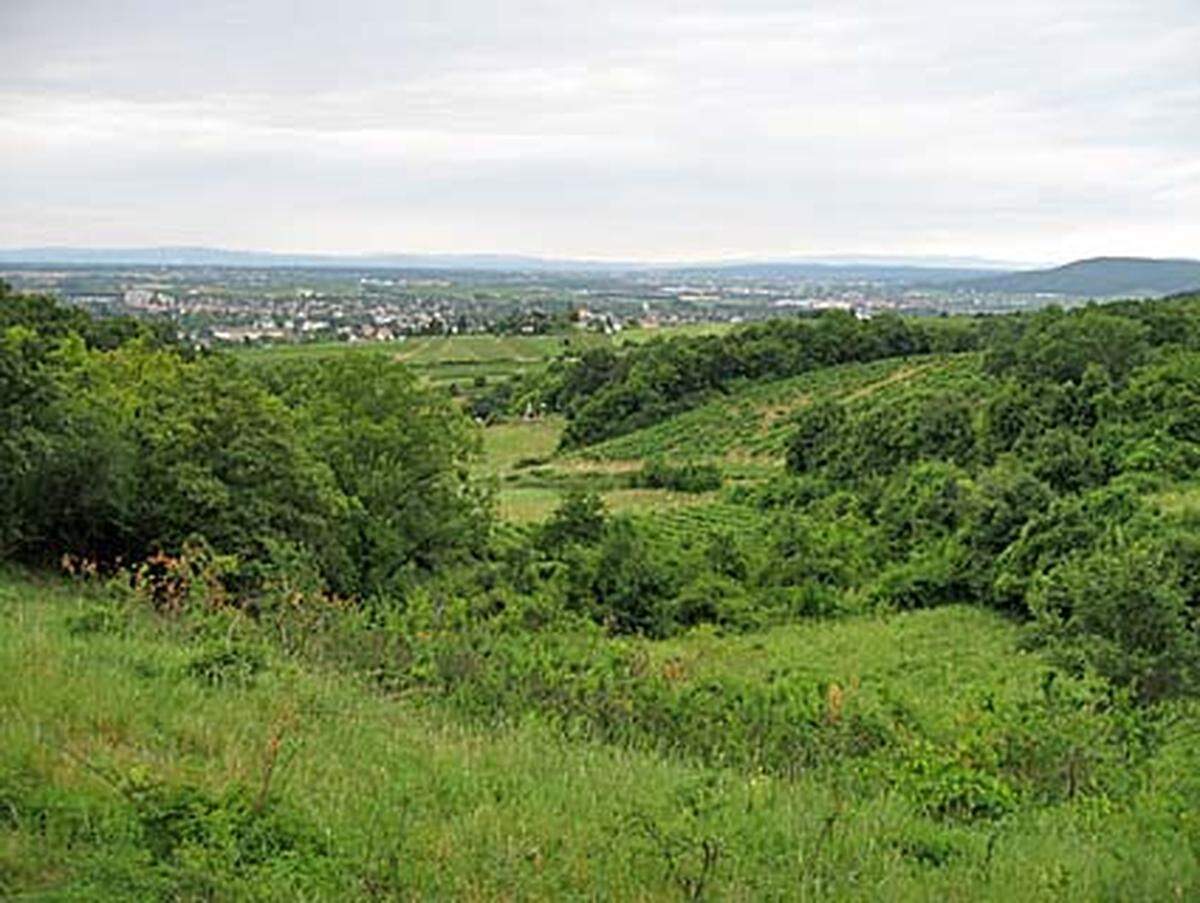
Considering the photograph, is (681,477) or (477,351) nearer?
(681,477)

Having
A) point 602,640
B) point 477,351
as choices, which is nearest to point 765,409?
point 477,351

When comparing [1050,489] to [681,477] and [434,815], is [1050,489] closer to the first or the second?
[681,477]

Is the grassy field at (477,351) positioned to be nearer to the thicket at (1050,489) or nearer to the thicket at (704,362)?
the thicket at (704,362)

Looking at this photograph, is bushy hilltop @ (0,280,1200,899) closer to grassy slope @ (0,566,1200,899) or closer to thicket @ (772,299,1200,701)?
grassy slope @ (0,566,1200,899)

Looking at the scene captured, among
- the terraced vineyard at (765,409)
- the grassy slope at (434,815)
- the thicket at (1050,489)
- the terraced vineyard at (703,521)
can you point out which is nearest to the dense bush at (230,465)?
the grassy slope at (434,815)

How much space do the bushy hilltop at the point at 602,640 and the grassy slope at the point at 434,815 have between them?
0.03 m

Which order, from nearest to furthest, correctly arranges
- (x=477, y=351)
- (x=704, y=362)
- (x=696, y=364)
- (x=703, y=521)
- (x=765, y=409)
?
(x=703, y=521)
(x=765, y=409)
(x=696, y=364)
(x=704, y=362)
(x=477, y=351)

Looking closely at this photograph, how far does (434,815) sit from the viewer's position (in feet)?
20.3

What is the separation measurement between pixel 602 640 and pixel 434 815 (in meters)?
15.5

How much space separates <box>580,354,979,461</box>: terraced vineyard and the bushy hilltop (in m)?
12.4

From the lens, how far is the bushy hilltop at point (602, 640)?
5.72 metres

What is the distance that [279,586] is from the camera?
16016 mm

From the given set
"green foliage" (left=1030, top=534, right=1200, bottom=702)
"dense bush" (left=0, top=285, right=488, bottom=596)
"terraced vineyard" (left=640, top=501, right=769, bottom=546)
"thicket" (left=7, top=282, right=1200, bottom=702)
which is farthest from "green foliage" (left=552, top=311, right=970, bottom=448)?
"green foliage" (left=1030, top=534, right=1200, bottom=702)

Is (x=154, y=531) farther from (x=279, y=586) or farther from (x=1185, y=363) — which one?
(x=1185, y=363)
